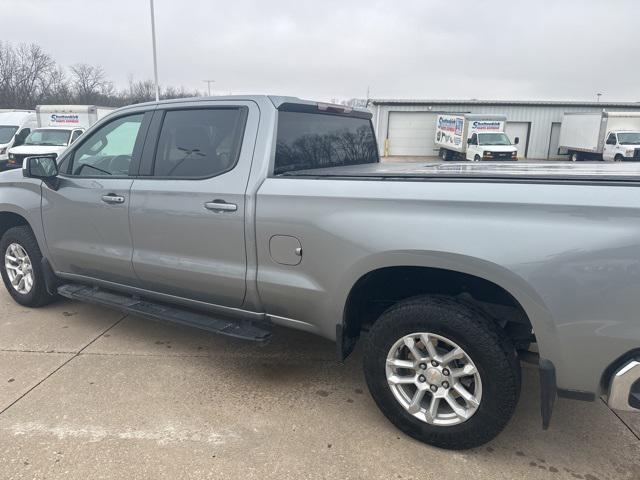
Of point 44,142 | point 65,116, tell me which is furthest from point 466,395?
point 65,116

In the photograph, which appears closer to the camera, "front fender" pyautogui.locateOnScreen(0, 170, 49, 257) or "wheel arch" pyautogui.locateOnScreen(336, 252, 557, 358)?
"wheel arch" pyautogui.locateOnScreen(336, 252, 557, 358)


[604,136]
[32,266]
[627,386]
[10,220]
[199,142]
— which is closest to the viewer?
[627,386]

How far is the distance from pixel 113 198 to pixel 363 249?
2.04 m

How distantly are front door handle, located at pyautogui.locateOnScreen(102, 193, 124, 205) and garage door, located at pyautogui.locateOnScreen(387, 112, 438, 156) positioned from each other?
109ft

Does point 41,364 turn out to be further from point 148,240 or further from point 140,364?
point 148,240

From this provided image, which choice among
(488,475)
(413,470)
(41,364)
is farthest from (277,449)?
(41,364)

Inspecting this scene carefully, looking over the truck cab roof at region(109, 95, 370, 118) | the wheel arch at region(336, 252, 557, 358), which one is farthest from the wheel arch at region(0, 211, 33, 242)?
the wheel arch at region(336, 252, 557, 358)

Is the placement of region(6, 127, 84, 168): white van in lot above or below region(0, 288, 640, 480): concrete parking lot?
above

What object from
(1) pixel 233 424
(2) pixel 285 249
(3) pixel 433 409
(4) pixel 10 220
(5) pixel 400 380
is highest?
(2) pixel 285 249

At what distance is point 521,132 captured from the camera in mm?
34594

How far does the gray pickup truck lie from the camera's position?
214 cm

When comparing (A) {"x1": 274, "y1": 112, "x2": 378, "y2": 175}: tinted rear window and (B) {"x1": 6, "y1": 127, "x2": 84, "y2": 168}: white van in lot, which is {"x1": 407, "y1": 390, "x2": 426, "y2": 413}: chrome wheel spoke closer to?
(A) {"x1": 274, "y1": 112, "x2": 378, "y2": 175}: tinted rear window

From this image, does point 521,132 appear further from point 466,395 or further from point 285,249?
point 466,395

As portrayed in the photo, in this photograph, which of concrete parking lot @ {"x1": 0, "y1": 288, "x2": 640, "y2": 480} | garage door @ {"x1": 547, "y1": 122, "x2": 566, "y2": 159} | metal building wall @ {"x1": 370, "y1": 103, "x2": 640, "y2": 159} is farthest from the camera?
garage door @ {"x1": 547, "y1": 122, "x2": 566, "y2": 159}
